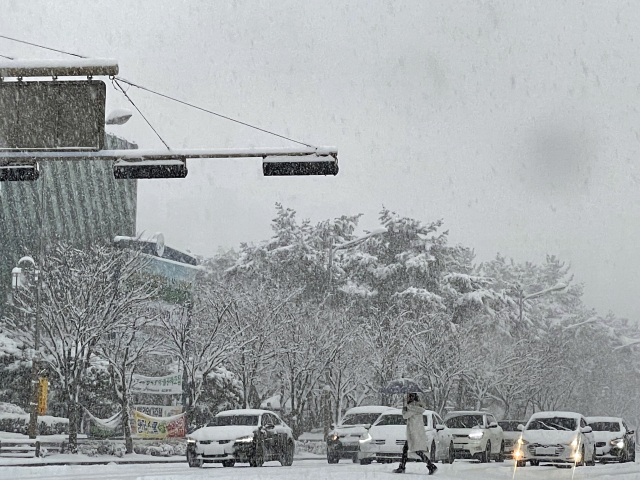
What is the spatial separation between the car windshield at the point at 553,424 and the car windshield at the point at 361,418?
3.95 metres

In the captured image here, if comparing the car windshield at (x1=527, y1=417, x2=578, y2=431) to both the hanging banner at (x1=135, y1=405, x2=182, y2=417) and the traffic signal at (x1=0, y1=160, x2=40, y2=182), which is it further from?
the traffic signal at (x1=0, y1=160, x2=40, y2=182)

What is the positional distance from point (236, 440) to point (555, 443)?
8.19 m

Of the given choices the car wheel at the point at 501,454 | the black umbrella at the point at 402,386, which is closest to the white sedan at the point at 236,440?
the car wheel at the point at 501,454

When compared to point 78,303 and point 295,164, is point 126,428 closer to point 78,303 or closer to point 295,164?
point 78,303

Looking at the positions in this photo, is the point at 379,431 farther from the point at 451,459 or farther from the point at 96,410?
the point at 96,410

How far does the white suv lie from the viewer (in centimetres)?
2962

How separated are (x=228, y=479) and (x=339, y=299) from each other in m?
52.6

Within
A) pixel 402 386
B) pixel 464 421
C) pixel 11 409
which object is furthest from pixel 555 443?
pixel 11 409

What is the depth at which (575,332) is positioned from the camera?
92625mm

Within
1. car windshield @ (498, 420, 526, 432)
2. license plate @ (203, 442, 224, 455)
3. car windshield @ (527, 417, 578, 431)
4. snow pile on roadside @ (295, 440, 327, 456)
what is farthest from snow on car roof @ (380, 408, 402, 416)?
snow pile on roadside @ (295, 440, 327, 456)

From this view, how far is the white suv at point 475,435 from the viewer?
2962 centimetres

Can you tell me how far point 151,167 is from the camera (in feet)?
57.4

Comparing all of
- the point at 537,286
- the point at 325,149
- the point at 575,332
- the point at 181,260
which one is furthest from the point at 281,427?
the point at 537,286

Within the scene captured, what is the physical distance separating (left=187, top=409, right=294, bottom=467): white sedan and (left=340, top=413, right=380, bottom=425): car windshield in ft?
12.9
